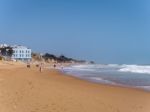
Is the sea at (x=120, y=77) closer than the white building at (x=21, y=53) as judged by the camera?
Yes

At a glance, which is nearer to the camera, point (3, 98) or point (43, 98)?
point (3, 98)

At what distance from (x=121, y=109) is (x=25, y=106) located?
2.60 metres

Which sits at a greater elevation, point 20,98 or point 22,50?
point 22,50

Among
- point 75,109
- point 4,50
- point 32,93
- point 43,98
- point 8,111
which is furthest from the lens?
point 4,50

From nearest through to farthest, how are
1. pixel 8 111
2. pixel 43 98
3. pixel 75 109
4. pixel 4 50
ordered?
pixel 8 111, pixel 75 109, pixel 43 98, pixel 4 50

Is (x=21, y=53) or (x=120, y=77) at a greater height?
(x=21, y=53)

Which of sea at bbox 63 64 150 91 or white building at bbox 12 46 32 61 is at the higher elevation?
white building at bbox 12 46 32 61

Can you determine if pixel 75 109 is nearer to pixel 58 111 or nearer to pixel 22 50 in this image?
pixel 58 111

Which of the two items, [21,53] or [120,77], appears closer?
[120,77]

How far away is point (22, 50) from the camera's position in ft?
394

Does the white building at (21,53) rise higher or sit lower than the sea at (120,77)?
higher

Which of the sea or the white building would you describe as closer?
the sea

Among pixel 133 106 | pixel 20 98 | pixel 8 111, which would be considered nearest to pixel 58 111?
pixel 8 111

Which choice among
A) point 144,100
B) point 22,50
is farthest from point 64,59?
point 144,100
